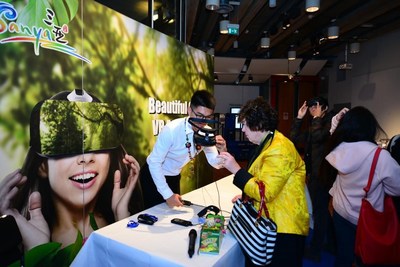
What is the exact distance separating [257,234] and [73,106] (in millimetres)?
1669

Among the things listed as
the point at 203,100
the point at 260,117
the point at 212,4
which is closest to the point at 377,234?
the point at 260,117

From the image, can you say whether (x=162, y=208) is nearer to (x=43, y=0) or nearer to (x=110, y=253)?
(x=110, y=253)

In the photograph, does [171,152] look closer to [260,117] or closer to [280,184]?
[260,117]

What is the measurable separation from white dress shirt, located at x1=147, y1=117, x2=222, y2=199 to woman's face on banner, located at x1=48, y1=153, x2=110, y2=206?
617mm

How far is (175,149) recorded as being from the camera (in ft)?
7.07

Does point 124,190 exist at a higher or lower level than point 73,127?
lower

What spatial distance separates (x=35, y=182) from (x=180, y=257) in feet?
4.30

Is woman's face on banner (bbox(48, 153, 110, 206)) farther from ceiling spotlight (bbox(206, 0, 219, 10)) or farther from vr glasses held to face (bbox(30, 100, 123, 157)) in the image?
ceiling spotlight (bbox(206, 0, 219, 10))

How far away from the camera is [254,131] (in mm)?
1524

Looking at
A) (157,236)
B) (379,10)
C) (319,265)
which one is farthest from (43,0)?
(379,10)

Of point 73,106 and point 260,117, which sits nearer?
point 260,117

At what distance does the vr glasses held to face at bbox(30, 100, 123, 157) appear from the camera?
1.91m

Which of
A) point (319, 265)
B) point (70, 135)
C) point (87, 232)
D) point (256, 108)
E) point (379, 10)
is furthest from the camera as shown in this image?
point (379, 10)

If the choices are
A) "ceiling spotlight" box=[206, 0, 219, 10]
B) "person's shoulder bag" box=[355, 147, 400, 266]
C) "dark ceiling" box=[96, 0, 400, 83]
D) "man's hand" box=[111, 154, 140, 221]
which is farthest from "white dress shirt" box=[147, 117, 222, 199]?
"ceiling spotlight" box=[206, 0, 219, 10]
